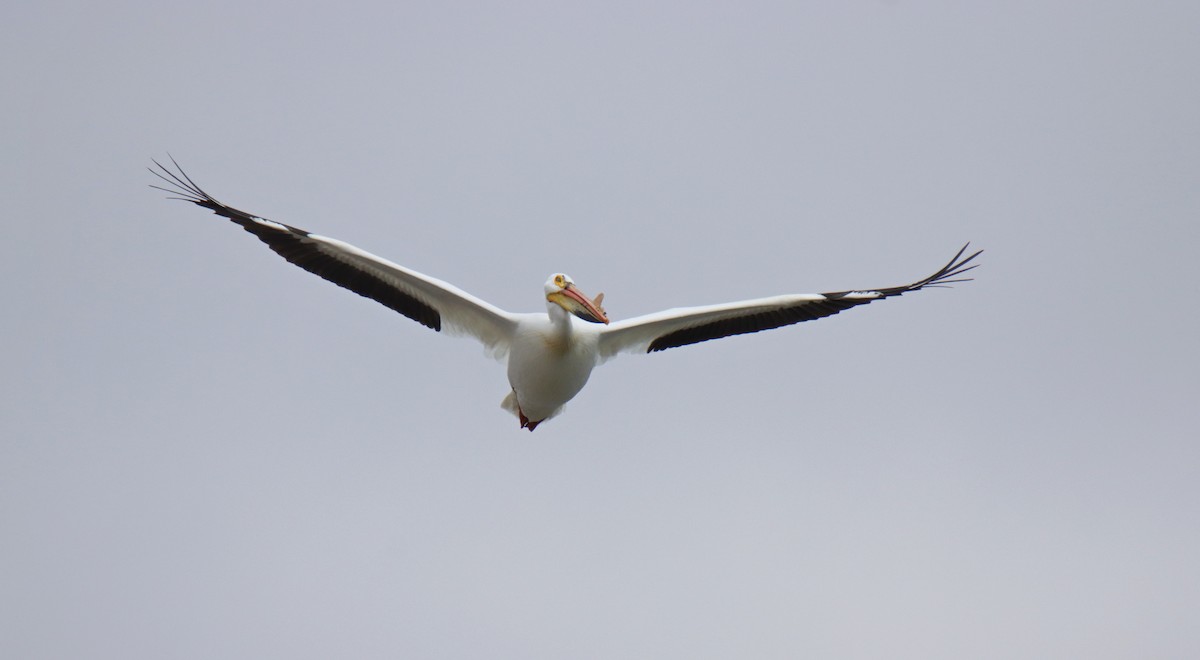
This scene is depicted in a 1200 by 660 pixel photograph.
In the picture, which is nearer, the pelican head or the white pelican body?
the pelican head

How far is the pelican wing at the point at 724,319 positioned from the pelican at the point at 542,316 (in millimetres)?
10

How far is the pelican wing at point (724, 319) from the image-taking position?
15.7 m

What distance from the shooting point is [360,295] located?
15453 millimetres

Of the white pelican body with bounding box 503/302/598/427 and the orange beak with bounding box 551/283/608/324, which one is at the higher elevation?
the orange beak with bounding box 551/283/608/324

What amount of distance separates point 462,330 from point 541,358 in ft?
3.47

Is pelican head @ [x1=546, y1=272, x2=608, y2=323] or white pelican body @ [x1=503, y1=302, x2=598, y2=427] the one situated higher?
pelican head @ [x1=546, y1=272, x2=608, y2=323]

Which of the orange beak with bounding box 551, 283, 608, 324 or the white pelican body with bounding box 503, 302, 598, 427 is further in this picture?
the white pelican body with bounding box 503, 302, 598, 427

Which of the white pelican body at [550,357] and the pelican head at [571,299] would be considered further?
the white pelican body at [550,357]

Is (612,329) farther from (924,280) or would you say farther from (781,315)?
(924,280)

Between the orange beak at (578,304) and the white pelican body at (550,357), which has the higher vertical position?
the orange beak at (578,304)

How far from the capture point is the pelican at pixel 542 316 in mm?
14922

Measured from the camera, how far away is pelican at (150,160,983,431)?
49.0 ft

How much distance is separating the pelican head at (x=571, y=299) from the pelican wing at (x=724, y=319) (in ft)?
2.46

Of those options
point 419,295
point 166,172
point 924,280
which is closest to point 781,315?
point 924,280
